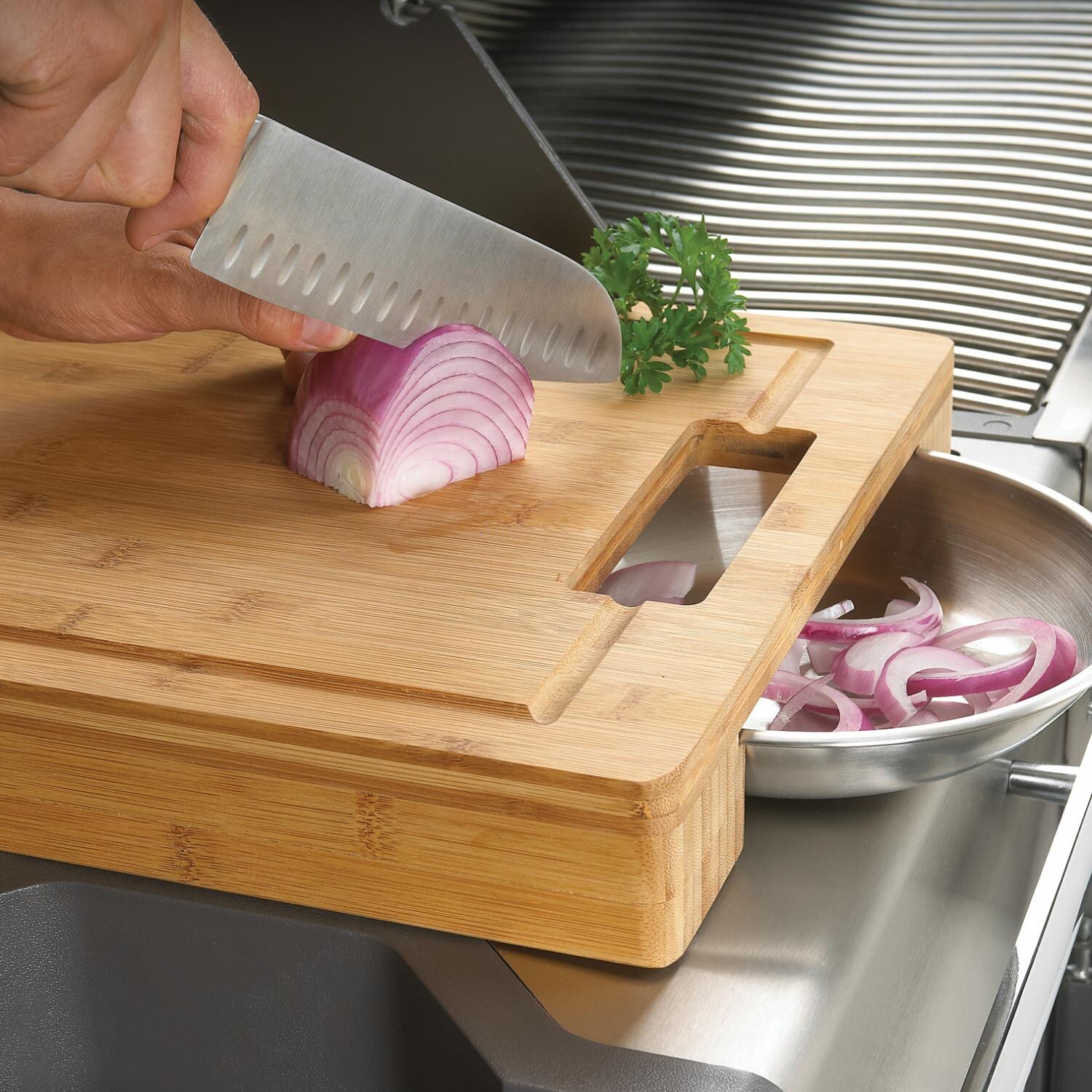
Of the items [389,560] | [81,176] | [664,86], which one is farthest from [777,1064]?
[664,86]

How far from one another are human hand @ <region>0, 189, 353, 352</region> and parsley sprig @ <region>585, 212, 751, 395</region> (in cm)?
24

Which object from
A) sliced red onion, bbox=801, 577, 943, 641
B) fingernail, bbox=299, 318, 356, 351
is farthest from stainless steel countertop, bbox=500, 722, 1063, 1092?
fingernail, bbox=299, 318, 356, 351

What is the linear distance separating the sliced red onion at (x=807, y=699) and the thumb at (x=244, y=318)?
381mm

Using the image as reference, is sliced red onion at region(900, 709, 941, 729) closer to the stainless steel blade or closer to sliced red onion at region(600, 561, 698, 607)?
sliced red onion at region(600, 561, 698, 607)

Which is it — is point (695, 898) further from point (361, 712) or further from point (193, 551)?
point (193, 551)

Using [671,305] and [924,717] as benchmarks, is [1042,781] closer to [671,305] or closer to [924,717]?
[924,717]

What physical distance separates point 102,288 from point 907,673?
2.19ft

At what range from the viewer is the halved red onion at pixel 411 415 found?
0.98 metres

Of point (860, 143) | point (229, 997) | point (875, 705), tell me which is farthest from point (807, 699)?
point (860, 143)

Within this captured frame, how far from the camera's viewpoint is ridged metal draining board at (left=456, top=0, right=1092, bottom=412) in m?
1.48

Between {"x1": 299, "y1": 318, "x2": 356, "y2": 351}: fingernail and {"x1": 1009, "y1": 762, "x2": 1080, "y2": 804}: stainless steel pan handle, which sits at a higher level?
{"x1": 299, "y1": 318, "x2": 356, "y2": 351}: fingernail

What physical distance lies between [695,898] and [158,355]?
2.35ft

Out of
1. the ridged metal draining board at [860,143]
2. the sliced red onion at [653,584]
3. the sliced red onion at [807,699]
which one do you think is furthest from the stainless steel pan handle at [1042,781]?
the ridged metal draining board at [860,143]

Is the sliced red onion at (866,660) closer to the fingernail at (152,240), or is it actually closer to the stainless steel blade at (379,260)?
the stainless steel blade at (379,260)
